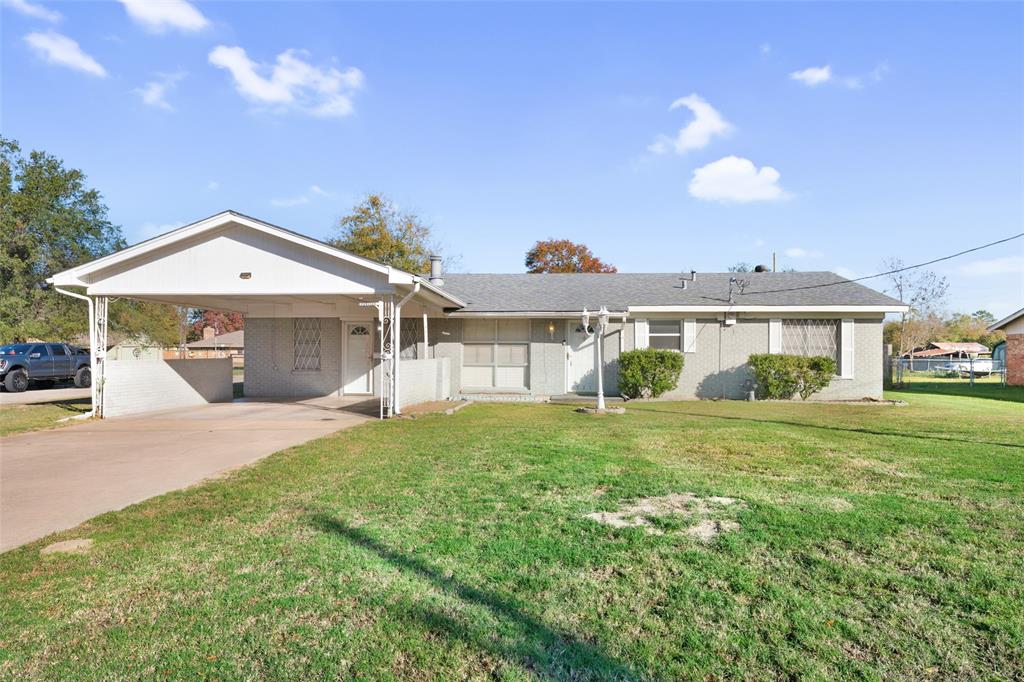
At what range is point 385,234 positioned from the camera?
34.9 meters

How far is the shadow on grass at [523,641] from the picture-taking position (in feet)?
7.97

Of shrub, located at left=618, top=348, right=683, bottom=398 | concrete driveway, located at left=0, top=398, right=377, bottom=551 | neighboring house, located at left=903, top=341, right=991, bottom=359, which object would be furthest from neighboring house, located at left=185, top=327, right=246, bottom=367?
neighboring house, located at left=903, top=341, right=991, bottom=359

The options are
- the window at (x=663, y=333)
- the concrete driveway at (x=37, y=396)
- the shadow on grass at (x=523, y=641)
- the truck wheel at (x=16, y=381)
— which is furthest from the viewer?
the truck wheel at (x=16, y=381)

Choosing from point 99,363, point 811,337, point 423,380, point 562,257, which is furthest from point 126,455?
point 562,257

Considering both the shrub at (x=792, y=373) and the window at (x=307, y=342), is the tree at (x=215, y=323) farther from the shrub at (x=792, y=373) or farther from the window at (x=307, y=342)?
the shrub at (x=792, y=373)

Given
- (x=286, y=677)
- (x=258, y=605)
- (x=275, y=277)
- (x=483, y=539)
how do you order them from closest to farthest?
(x=286, y=677)
(x=258, y=605)
(x=483, y=539)
(x=275, y=277)

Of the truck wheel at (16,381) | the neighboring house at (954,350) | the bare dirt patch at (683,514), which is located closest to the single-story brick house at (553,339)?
the truck wheel at (16,381)

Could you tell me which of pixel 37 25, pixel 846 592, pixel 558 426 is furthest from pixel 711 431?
pixel 37 25

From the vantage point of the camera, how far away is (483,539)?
159 inches

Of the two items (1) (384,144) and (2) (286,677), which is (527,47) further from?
(2) (286,677)

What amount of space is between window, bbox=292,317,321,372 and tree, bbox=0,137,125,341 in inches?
989

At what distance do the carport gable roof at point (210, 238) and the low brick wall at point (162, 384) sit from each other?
1.84 m

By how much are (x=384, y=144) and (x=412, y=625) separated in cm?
1662

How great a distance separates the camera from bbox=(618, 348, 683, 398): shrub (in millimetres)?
15180
